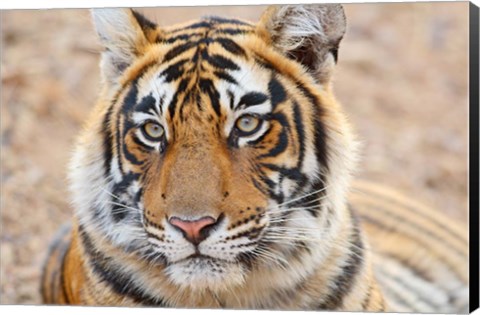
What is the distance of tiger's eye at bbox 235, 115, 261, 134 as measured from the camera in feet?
9.85

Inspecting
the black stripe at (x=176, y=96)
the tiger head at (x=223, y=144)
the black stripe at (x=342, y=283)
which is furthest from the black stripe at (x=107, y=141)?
the black stripe at (x=342, y=283)

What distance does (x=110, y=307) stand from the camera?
3.08m

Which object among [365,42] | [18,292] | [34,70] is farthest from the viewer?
[365,42]

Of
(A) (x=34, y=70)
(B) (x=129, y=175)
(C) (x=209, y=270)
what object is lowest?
(C) (x=209, y=270)

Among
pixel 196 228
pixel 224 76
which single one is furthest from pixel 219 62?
pixel 196 228

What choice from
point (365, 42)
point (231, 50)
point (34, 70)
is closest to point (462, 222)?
point (365, 42)

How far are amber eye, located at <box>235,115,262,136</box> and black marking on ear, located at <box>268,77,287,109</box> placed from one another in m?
0.08

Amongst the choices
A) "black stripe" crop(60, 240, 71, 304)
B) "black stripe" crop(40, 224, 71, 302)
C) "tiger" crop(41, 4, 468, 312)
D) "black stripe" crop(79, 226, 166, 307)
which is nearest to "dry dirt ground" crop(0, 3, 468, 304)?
"black stripe" crop(40, 224, 71, 302)

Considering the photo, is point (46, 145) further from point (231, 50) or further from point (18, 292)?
point (231, 50)

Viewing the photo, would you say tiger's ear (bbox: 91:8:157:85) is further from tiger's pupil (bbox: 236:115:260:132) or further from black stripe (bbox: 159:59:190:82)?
tiger's pupil (bbox: 236:115:260:132)

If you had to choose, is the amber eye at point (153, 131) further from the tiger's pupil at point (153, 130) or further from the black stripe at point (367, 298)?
the black stripe at point (367, 298)

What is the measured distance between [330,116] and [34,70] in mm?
2553

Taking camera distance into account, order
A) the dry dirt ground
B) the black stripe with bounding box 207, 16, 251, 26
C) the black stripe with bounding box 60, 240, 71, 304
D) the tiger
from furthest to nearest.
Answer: the dry dirt ground
the black stripe with bounding box 60, 240, 71, 304
the black stripe with bounding box 207, 16, 251, 26
the tiger

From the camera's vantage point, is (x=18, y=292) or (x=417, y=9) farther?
(x=417, y=9)
